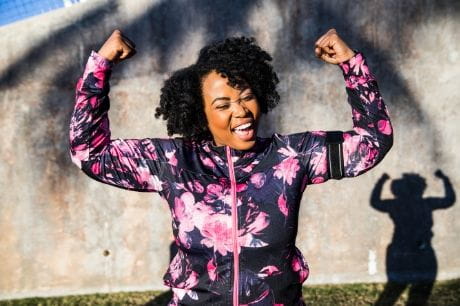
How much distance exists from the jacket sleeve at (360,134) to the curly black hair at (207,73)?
1.00ft

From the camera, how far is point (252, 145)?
7.06ft

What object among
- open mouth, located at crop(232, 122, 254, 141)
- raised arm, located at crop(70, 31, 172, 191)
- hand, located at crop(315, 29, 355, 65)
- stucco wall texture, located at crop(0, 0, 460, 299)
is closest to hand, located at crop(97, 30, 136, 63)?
raised arm, located at crop(70, 31, 172, 191)

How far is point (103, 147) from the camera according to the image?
82.7 inches

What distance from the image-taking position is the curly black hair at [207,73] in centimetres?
217

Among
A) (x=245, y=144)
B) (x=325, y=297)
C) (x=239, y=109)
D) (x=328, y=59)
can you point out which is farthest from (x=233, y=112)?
(x=325, y=297)

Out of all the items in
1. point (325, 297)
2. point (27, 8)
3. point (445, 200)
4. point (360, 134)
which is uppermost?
point (27, 8)

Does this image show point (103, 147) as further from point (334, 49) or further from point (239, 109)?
point (334, 49)

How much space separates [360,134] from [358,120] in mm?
53

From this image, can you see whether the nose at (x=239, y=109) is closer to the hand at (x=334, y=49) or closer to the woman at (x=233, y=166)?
the woman at (x=233, y=166)

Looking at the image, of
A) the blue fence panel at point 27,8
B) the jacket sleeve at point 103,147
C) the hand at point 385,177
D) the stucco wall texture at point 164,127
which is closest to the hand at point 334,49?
the jacket sleeve at point 103,147

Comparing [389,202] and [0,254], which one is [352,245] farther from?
[0,254]

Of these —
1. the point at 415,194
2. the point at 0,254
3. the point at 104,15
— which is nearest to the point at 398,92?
the point at 415,194

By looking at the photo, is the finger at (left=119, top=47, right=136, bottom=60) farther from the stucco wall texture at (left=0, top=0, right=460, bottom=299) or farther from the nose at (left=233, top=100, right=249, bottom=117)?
the stucco wall texture at (left=0, top=0, right=460, bottom=299)

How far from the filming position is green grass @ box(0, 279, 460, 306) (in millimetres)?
4637
